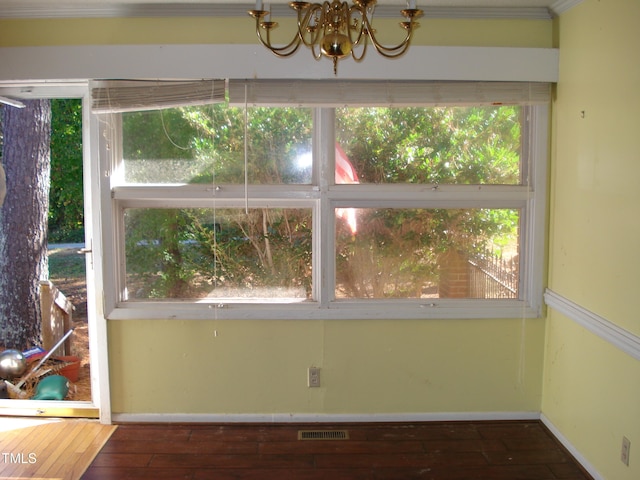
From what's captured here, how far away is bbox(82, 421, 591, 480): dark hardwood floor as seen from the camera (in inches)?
109

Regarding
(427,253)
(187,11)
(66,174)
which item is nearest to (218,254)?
(66,174)

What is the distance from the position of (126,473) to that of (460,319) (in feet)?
6.37

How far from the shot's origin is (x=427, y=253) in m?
3.26

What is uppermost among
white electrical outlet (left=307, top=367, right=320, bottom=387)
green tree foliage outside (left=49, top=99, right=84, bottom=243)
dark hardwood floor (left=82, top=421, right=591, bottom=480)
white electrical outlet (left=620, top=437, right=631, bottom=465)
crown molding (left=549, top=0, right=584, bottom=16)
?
crown molding (left=549, top=0, right=584, bottom=16)

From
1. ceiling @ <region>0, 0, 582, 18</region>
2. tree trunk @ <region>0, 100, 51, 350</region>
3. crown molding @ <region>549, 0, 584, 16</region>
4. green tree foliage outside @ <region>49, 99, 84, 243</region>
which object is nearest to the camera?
crown molding @ <region>549, 0, 584, 16</region>

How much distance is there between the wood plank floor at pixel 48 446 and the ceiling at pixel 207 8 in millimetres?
2279

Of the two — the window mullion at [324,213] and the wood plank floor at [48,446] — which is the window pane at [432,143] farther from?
the wood plank floor at [48,446]

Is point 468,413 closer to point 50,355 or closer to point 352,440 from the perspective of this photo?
point 352,440

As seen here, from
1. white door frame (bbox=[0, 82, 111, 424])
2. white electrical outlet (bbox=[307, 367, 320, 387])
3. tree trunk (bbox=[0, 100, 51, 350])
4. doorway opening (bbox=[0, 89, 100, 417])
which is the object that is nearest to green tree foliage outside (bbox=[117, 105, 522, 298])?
white door frame (bbox=[0, 82, 111, 424])

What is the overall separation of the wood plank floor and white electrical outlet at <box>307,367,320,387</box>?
3.75 feet

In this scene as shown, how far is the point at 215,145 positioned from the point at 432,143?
1.22 m

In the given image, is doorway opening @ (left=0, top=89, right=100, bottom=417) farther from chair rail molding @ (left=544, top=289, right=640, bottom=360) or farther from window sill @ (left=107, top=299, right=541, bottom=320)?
chair rail molding @ (left=544, top=289, right=640, bottom=360)

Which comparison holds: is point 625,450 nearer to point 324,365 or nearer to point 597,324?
point 597,324

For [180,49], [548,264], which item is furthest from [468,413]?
[180,49]
